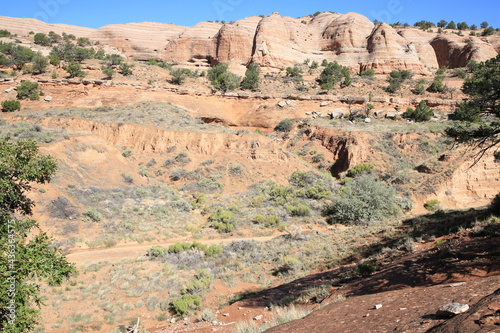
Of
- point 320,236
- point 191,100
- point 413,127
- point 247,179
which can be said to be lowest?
→ point 320,236

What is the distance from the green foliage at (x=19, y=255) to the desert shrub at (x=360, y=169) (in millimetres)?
25518

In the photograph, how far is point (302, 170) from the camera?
27.5m

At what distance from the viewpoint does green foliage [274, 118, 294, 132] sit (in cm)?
3772

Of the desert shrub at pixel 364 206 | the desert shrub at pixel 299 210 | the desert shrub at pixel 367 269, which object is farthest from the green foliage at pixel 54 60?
the desert shrub at pixel 367 269

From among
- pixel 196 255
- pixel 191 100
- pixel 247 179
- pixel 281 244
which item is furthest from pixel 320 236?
pixel 191 100

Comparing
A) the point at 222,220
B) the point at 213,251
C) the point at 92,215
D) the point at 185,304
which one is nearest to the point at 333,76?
the point at 222,220

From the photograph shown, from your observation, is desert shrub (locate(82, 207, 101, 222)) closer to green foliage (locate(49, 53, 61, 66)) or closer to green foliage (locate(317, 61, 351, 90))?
green foliage (locate(49, 53, 61, 66))

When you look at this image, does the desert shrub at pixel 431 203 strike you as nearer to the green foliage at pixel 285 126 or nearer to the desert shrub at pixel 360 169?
the desert shrub at pixel 360 169

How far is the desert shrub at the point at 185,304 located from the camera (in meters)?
9.30

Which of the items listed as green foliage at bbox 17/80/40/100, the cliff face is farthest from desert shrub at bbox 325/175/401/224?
the cliff face

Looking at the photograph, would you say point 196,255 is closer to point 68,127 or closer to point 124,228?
point 124,228

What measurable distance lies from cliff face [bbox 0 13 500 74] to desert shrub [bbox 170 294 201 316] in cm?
5439

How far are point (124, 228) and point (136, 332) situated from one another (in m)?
10.2

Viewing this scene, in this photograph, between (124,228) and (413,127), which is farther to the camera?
(413,127)
